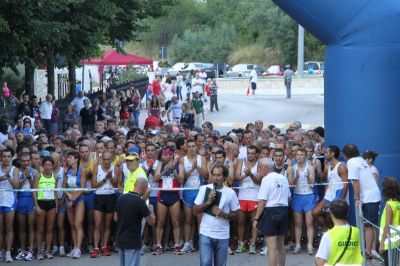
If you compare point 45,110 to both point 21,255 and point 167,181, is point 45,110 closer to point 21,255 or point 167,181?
point 21,255

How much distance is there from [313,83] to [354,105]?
36008 mm

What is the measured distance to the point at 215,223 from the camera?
34.9 feet

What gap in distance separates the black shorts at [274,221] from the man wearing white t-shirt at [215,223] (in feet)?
2.06

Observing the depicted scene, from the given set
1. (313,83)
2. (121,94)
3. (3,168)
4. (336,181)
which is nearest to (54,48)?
(121,94)

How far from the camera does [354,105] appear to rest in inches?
521

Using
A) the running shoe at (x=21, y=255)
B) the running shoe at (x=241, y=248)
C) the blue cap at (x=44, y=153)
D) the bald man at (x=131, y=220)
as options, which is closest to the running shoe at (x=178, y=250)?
the running shoe at (x=241, y=248)

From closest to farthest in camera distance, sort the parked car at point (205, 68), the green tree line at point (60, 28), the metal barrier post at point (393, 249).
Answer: the metal barrier post at point (393, 249) → the green tree line at point (60, 28) → the parked car at point (205, 68)

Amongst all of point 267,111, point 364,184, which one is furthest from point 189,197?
point 267,111

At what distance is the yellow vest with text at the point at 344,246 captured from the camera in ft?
28.2

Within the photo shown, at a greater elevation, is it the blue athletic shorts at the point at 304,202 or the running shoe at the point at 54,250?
the blue athletic shorts at the point at 304,202

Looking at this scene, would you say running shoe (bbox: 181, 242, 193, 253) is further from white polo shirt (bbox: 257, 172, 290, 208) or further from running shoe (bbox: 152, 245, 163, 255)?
white polo shirt (bbox: 257, 172, 290, 208)

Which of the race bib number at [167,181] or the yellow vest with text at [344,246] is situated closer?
the yellow vest with text at [344,246]

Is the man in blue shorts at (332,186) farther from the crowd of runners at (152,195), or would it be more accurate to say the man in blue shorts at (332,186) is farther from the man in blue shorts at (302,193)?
the man in blue shorts at (302,193)

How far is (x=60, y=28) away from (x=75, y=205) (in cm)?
811
